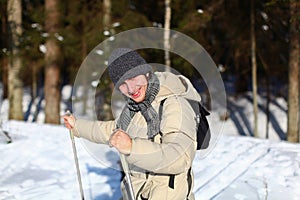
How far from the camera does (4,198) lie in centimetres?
548

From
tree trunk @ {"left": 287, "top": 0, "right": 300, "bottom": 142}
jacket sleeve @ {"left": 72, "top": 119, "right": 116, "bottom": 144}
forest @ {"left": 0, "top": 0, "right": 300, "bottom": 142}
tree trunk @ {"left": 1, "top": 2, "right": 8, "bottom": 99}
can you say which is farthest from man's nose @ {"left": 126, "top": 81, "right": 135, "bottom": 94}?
tree trunk @ {"left": 1, "top": 2, "right": 8, "bottom": 99}

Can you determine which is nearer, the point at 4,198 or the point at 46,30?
the point at 4,198

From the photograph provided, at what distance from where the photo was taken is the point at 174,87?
2453 millimetres

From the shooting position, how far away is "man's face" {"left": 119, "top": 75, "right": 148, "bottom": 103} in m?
2.37

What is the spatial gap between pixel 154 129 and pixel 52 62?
471 inches

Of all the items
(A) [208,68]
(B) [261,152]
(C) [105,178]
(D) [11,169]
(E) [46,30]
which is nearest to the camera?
(A) [208,68]

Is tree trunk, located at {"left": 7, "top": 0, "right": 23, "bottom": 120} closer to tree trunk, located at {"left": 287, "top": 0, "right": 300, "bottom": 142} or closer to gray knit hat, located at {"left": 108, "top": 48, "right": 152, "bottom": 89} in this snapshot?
tree trunk, located at {"left": 287, "top": 0, "right": 300, "bottom": 142}

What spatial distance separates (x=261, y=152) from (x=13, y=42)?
337 inches

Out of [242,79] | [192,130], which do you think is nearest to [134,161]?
[192,130]

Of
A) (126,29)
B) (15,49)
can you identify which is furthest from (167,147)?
(126,29)

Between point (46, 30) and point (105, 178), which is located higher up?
point (46, 30)

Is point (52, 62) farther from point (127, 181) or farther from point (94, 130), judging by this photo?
point (127, 181)

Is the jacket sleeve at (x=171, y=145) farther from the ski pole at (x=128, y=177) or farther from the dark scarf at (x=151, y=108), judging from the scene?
the ski pole at (x=128, y=177)

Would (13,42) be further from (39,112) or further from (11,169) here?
(39,112)
